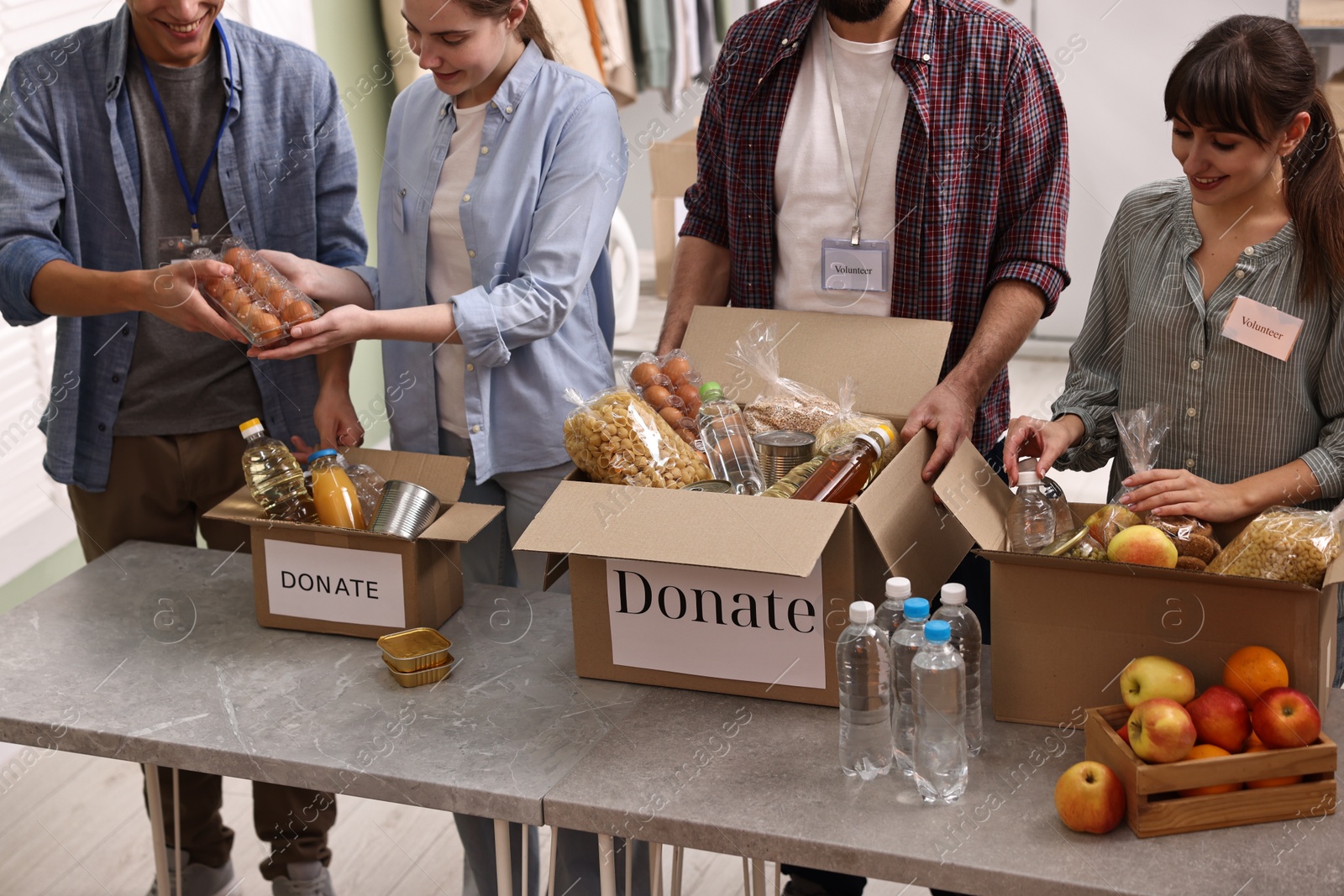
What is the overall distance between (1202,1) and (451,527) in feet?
13.6

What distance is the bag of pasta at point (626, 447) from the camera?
1632mm

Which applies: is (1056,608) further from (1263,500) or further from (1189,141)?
(1189,141)

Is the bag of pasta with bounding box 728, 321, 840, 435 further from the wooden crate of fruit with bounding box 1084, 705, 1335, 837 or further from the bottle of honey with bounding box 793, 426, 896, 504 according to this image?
the wooden crate of fruit with bounding box 1084, 705, 1335, 837

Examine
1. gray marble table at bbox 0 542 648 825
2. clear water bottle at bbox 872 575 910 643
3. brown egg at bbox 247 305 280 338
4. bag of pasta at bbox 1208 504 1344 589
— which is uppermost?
brown egg at bbox 247 305 280 338

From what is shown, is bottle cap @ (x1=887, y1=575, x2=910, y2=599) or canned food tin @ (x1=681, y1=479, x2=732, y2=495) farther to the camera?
canned food tin @ (x1=681, y1=479, x2=732, y2=495)

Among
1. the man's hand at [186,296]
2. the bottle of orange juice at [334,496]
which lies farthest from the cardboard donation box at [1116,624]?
the man's hand at [186,296]

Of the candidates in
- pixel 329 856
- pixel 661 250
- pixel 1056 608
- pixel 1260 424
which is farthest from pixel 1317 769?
pixel 661 250

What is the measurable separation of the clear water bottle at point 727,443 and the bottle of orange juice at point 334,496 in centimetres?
52

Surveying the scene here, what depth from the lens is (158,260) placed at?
2.05 metres

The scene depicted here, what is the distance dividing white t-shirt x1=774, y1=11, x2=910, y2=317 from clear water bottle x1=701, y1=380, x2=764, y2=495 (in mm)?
408

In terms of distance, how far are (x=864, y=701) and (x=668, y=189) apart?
3785 mm

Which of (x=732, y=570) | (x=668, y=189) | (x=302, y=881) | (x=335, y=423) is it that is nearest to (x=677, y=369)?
(x=732, y=570)

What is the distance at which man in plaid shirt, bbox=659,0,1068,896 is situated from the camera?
6.40ft

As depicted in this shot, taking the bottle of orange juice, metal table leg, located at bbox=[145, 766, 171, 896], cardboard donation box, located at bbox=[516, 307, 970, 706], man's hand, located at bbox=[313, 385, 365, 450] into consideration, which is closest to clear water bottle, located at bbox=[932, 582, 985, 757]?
cardboard donation box, located at bbox=[516, 307, 970, 706]
